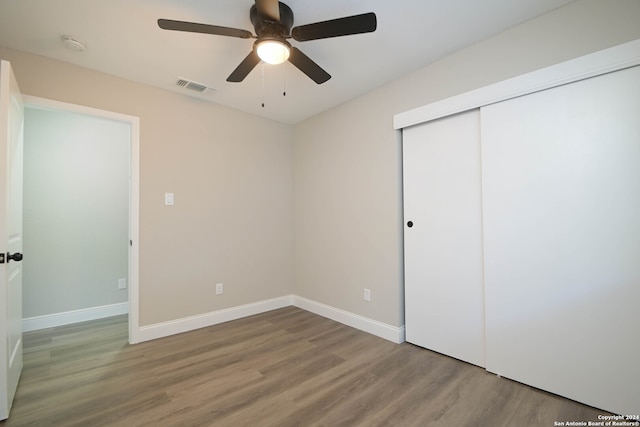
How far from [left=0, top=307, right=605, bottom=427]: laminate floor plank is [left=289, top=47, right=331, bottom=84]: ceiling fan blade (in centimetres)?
216

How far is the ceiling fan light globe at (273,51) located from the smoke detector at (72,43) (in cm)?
147

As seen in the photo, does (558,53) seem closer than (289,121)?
Yes

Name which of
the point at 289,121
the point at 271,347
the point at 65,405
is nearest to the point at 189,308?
the point at 271,347

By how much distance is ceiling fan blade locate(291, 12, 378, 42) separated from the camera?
1434mm

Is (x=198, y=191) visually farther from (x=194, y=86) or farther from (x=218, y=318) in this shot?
(x=218, y=318)

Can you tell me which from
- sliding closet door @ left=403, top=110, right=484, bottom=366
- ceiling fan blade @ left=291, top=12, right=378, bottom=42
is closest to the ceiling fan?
ceiling fan blade @ left=291, top=12, right=378, bottom=42

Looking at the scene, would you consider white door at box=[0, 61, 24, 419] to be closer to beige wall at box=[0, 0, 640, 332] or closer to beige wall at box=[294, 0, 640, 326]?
beige wall at box=[0, 0, 640, 332]

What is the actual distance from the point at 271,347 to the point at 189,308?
1.05 metres

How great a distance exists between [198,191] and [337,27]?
2216mm

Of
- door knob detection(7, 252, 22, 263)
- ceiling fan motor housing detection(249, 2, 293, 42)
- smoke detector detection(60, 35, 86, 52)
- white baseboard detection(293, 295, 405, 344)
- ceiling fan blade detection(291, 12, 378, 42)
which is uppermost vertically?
smoke detector detection(60, 35, 86, 52)

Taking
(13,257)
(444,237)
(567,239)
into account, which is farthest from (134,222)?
(567,239)

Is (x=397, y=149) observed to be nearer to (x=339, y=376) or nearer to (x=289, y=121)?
(x=289, y=121)

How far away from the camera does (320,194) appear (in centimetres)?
345

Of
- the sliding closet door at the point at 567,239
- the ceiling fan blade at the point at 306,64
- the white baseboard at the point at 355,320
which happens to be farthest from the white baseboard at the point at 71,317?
the sliding closet door at the point at 567,239
